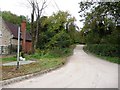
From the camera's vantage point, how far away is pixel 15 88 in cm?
1113

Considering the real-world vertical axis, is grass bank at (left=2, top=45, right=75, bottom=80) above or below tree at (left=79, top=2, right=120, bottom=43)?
below

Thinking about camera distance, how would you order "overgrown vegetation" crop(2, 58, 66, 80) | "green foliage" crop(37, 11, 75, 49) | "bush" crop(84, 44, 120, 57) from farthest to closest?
1. "green foliage" crop(37, 11, 75, 49)
2. "bush" crop(84, 44, 120, 57)
3. "overgrown vegetation" crop(2, 58, 66, 80)

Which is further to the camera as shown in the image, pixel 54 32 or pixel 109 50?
pixel 54 32

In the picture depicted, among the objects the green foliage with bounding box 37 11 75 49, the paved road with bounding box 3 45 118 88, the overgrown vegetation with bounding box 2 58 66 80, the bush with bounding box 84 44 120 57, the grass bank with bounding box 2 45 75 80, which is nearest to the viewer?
the paved road with bounding box 3 45 118 88

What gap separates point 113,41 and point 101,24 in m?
3.77

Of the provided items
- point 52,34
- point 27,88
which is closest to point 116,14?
point 27,88

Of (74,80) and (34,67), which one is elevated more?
(74,80)

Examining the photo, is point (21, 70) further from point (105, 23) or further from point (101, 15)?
point (105, 23)

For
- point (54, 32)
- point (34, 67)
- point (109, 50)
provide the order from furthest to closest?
1. point (54, 32)
2. point (109, 50)
3. point (34, 67)

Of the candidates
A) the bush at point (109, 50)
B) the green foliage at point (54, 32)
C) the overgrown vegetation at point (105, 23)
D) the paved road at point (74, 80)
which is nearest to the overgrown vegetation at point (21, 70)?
the paved road at point (74, 80)

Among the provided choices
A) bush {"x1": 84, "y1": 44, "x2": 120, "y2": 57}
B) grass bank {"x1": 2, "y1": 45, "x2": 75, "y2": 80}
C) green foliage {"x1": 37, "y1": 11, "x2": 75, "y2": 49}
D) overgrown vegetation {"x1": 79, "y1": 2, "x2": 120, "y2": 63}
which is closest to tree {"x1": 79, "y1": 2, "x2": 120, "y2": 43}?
overgrown vegetation {"x1": 79, "y1": 2, "x2": 120, "y2": 63}

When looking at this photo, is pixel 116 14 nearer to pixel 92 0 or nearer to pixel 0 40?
pixel 92 0

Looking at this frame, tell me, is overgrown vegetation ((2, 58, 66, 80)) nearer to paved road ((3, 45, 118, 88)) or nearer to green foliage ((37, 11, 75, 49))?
paved road ((3, 45, 118, 88))

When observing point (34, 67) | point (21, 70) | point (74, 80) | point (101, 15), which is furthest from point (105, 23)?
point (74, 80)
